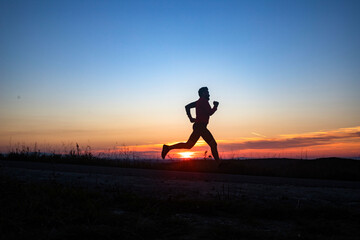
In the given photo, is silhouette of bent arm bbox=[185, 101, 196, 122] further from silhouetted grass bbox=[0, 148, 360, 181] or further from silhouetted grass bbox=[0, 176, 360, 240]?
silhouetted grass bbox=[0, 176, 360, 240]

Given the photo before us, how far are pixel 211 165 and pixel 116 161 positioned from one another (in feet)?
13.3

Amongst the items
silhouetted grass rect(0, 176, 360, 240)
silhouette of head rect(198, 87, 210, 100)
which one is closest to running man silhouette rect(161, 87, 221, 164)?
silhouette of head rect(198, 87, 210, 100)

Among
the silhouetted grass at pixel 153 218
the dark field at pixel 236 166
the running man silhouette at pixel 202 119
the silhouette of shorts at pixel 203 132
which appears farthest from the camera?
the dark field at pixel 236 166

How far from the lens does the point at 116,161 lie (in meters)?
13.3

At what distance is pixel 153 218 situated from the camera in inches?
141

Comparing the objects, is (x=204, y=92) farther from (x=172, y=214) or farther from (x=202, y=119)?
(x=172, y=214)

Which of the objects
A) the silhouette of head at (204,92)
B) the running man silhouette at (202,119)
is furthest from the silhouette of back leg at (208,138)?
the silhouette of head at (204,92)

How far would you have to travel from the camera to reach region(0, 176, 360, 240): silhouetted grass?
3.00m

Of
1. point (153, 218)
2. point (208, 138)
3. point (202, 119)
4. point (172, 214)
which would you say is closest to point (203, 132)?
point (208, 138)

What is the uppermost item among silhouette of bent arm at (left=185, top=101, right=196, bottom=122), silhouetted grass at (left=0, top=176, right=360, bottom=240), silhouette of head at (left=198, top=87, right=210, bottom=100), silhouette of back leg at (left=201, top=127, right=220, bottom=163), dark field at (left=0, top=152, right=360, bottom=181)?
silhouette of head at (left=198, top=87, right=210, bottom=100)

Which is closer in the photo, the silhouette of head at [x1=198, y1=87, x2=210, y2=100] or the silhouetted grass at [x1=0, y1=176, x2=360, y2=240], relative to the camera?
the silhouetted grass at [x1=0, y1=176, x2=360, y2=240]

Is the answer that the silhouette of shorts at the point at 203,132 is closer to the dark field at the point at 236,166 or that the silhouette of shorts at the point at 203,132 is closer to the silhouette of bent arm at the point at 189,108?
the silhouette of bent arm at the point at 189,108

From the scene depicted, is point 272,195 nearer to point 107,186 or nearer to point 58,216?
point 107,186

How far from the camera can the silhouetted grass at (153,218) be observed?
3000 mm
